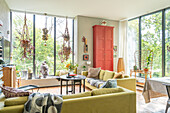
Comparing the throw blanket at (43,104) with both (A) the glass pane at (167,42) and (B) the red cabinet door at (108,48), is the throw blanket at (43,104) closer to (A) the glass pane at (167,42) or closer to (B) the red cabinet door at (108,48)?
(A) the glass pane at (167,42)

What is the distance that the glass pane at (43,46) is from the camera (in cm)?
578

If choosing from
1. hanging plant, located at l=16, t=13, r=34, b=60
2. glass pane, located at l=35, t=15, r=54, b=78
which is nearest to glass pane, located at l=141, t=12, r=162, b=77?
glass pane, located at l=35, t=15, r=54, b=78

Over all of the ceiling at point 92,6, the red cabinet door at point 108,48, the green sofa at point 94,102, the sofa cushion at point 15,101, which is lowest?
the green sofa at point 94,102

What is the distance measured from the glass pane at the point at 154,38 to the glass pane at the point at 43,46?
4198 mm

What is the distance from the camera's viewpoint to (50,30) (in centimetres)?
601

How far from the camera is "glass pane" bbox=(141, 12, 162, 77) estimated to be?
510 cm

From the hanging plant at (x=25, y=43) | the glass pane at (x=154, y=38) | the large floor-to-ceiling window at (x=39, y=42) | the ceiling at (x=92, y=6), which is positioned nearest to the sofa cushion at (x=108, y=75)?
the glass pane at (x=154, y=38)

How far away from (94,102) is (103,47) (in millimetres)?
4416

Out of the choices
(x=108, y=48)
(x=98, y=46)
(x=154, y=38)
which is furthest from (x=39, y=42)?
(x=154, y=38)

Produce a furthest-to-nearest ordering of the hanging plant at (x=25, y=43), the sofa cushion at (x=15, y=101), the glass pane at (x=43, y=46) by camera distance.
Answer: the glass pane at (x=43, y=46) → the hanging plant at (x=25, y=43) → the sofa cushion at (x=15, y=101)

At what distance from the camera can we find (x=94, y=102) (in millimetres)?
2078

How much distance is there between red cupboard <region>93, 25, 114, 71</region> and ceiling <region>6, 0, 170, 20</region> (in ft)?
2.84

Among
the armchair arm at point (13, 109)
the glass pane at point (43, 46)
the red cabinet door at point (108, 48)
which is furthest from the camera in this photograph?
the red cabinet door at point (108, 48)

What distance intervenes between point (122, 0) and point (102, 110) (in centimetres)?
369
